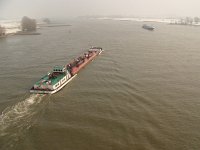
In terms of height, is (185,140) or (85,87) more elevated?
(85,87)

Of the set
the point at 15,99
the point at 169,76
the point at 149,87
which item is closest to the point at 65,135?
the point at 15,99

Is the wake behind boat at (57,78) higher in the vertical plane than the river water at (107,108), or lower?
higher

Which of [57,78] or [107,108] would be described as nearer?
[107,108]

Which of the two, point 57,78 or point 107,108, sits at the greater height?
point 57,78

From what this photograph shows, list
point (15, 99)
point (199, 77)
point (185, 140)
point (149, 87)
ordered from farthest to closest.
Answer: point (199, 77) → point (149, 87) → point (15, 99) → point (185, 140)

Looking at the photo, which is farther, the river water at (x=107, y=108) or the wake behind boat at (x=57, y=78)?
the wake behind boat at (x=57, y=78)

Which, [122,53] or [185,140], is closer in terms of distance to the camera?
[185,140]

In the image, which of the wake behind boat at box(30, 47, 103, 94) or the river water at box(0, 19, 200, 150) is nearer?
the river water at box(0, 19, 200, 150)

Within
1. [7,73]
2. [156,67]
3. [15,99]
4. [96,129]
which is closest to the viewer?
[96,129]

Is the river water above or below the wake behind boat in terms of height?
below

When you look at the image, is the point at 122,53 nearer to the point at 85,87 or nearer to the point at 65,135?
the point at 85,87
